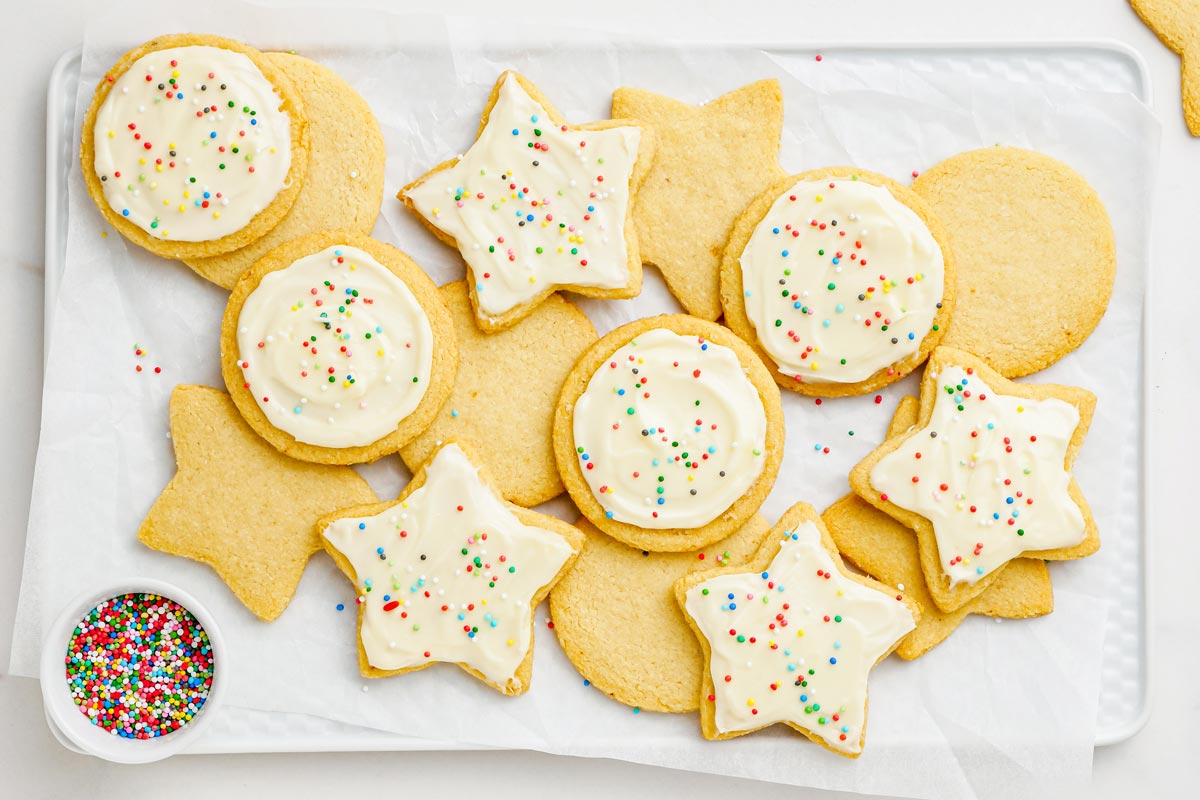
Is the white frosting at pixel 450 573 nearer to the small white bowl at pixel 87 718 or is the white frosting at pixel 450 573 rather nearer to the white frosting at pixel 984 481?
the small white bowl at pixel 87 718

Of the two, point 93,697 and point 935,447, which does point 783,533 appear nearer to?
point 935,447

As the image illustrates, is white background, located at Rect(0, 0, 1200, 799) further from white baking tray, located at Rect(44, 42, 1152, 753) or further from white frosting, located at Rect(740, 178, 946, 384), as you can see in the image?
white frosting, located at Rect(740, 178, 946, 384)

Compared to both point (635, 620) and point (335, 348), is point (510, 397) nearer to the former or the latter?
point (335, 348)

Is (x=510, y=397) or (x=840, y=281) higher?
(x=840, y=281)

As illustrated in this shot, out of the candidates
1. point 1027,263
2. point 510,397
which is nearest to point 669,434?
point 510,397

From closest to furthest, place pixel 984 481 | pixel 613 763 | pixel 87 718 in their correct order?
pixel 87 718, pixel 984 481, pixel 613 763

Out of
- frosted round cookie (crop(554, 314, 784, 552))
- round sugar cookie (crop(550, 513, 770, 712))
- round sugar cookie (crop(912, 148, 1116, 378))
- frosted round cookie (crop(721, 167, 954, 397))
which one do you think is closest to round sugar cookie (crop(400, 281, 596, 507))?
frosted round cookie (crop(554, 314, 784, 552))

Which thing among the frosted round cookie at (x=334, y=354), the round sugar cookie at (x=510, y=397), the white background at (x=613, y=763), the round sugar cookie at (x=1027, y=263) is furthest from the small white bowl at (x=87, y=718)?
the round sugar cookie at (x=1027, y=263)

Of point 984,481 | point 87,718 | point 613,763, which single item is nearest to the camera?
point 87,718
